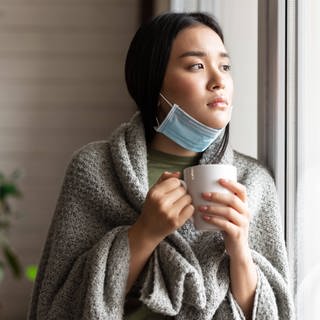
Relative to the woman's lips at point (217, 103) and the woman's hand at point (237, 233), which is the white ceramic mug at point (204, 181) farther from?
the woman's lips at point (217, 103)

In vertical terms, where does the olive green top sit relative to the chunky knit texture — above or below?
above

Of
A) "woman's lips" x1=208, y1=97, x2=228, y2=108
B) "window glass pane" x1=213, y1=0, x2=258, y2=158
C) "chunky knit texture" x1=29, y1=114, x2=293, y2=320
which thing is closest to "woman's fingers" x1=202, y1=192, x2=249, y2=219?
"chunky knit texture" x1=29, y1=114, x2=293, y2=320

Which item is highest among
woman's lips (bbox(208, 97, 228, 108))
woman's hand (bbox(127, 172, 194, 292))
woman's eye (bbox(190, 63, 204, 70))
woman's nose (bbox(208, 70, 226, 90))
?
woman's eye (bbox(190, 63, 204, 70))

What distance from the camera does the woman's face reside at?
1.34 metres

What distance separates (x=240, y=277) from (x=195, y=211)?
0.15m

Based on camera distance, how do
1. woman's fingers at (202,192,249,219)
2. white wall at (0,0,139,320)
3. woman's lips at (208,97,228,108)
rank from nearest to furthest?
woman's fingers at (202,192,249,219) < woman's lips at (208,97,228,108) < white wall at (0,0,139,320)

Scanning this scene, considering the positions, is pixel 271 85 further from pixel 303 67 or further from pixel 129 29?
pixel 129 29

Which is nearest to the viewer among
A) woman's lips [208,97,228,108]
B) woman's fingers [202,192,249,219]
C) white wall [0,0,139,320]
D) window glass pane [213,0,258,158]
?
woman's fingers [202,192,249,219]

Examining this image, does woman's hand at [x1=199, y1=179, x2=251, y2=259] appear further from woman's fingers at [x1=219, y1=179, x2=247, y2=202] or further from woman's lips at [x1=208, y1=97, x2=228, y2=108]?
woman's lips at [x1=208, y1=97, x2=228, y2=108]

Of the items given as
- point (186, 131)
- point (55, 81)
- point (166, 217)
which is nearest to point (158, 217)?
point (166, 217)

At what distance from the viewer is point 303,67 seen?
57.7 inches

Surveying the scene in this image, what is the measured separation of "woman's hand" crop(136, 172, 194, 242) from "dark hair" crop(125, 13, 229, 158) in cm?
23

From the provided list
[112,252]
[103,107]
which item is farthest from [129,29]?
[112,252]

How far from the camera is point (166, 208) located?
1.19 m
